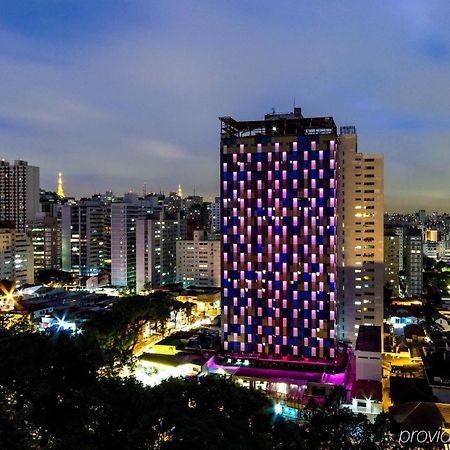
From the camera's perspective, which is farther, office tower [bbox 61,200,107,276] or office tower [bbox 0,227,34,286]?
office tower [bbox 61,200,107,276]

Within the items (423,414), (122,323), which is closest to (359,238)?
(423,414)

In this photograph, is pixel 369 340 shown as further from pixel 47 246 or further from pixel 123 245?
pixel 47 246

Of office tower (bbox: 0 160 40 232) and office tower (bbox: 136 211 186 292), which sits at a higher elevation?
office tower (bbox: 0 160 40 232)

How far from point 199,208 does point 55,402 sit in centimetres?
9175

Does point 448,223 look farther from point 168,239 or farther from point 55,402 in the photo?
point 55,402

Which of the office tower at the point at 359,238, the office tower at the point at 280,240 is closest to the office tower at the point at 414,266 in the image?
the office tower at the point at 359,238

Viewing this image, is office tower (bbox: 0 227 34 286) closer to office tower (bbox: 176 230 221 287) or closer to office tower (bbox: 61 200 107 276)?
office tower (bbox: 61 200 107 276)

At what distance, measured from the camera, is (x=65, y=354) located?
47.4 ft

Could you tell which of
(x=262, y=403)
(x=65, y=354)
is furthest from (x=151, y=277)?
(x=262, y=403)

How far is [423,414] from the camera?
58.6 feet

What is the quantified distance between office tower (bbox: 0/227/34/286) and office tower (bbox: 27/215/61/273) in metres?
11.9

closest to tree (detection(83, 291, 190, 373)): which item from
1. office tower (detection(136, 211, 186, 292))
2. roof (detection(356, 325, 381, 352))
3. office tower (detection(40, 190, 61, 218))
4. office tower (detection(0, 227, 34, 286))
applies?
roof (detection(356, 325, 381, 352))

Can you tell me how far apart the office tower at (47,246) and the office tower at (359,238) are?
46.6m

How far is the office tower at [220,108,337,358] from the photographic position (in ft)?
84.2
